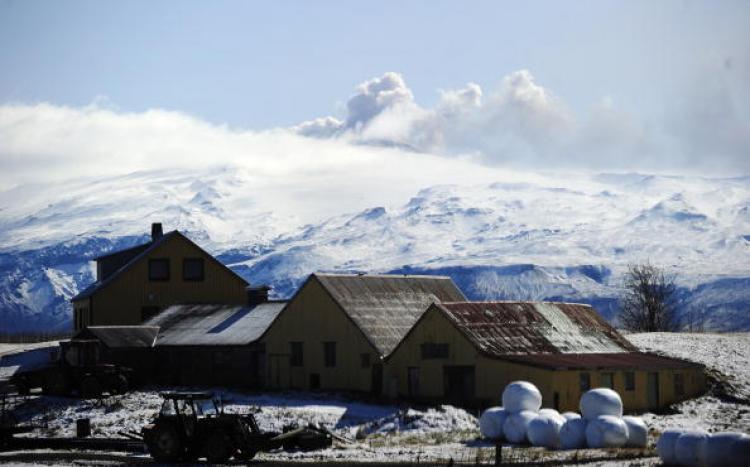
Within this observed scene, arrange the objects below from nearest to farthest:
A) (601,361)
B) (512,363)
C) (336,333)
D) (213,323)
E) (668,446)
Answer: (668,446) < (512,363) < (601,361) < (336,333) < (213,323)

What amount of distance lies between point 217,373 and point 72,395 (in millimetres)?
10000

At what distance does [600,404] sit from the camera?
49.4m

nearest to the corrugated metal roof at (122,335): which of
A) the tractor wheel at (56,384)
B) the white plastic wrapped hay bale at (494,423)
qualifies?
the tractor wheel at (56,384)

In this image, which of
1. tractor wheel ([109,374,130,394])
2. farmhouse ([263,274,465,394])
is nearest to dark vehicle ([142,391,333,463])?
tractor wheel ([109,374,130,394])

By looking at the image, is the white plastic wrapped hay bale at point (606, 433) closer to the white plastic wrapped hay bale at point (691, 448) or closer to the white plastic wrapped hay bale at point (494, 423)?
the white plastic wrapped hay bale at point (494, 423)

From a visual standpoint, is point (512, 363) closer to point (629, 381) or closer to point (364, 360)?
point (629, 381)

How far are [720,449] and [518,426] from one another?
1291cm

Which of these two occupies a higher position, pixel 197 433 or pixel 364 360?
pixel 364 360

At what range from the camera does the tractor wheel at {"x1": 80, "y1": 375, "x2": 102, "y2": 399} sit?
6912 cm

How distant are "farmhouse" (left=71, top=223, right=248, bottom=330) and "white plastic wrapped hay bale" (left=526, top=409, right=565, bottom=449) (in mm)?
40982

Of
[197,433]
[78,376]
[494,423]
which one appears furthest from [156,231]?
[197,433]

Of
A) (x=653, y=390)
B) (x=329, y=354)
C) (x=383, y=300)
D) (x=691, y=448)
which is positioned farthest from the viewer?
(x=383, y=300)

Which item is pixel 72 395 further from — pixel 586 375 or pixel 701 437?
→ pixel 701 437

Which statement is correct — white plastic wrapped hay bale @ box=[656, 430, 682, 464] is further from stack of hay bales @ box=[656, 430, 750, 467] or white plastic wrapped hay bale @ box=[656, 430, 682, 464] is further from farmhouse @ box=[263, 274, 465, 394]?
farmhouse @ box=[263, 274, 465, 394]
